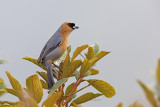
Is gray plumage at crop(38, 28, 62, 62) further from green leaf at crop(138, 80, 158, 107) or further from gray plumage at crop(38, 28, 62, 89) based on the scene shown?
green leaf at crop(138, 80, 158, 107)

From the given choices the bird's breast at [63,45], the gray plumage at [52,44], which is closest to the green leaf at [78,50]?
the gray plumage at [52,44]

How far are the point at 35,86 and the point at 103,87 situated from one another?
564 mm

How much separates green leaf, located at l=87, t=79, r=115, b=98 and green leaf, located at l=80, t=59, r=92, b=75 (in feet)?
0.41

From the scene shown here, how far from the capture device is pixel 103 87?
2049mm

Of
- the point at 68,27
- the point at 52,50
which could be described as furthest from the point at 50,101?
the point at 68,27

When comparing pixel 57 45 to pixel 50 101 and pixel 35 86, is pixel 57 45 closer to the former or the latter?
pixel 35 86

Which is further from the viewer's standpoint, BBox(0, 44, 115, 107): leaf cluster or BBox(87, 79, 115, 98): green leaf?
BBox(87, 79, 115, 98): green leaf

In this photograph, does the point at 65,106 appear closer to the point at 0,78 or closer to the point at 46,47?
the point at 0,78

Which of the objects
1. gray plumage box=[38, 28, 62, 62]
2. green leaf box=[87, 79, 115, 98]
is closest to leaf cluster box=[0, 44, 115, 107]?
green leaf box=[87, 79, 115, 98]

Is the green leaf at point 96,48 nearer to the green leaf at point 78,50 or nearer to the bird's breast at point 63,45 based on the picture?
the green leaf at point 78,50

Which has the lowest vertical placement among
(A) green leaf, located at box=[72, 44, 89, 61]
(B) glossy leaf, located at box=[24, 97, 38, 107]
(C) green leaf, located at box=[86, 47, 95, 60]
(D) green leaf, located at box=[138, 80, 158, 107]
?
(D) green leaf, located at box=[138, 80, 158, 107]

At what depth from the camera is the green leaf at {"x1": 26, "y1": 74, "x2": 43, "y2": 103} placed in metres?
1.78

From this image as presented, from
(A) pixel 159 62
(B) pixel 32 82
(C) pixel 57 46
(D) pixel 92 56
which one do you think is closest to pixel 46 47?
(C) pixel 57 46

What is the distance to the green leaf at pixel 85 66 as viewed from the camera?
193 cm
